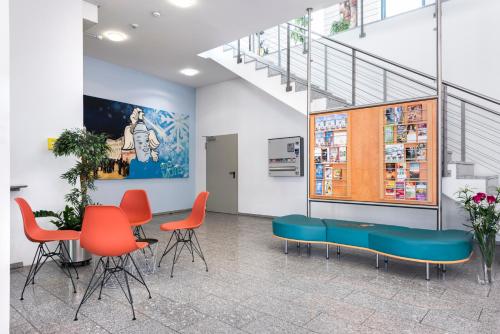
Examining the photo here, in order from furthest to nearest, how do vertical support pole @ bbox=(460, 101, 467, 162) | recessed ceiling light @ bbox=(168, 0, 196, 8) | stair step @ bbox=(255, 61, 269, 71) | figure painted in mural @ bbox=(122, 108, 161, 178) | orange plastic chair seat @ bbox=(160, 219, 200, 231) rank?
figure painted in mural @ bbox=(122, 108, 161, 178) < stair step @ bbox=(255, 61, 269, 71) < vertical support pole @ bbox=(460, 101, 467, 162) < recessed ceiling light @ bbox=(168, 0, 196, 8) < orange plastic chair seat @ bbox=(160, 219, 200, 231)

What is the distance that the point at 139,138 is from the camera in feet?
26.0

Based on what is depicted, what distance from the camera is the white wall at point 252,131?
7465 mm

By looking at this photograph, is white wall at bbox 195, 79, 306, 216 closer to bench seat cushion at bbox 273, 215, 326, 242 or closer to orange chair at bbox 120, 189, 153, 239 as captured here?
bench seat cushion at bbox 273, 215, 326, 242

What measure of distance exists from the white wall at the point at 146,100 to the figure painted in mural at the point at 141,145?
25cm

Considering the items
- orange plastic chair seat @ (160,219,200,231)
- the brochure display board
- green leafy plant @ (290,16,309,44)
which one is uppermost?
green leafy plant @ (290,16,309,44)

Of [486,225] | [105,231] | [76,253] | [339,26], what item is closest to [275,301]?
[105,231]

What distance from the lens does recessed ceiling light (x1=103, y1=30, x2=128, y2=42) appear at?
5.75m

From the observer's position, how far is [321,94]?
6094 mm

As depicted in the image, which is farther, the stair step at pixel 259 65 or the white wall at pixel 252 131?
the white wall at pixel 252 131

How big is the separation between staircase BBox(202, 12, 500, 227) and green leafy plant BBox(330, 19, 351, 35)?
0.28m

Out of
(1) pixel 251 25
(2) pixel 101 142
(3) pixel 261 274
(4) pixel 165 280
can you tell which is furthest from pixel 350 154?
(2) pixel 101 142

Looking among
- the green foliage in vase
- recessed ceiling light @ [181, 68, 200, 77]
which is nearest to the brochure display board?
the green foliage in vase

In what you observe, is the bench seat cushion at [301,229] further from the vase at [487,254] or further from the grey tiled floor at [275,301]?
the vase at [487,254]

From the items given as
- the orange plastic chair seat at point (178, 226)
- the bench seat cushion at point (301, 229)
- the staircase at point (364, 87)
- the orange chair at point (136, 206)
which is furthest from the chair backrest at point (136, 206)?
the staircase at point (364, 87)
